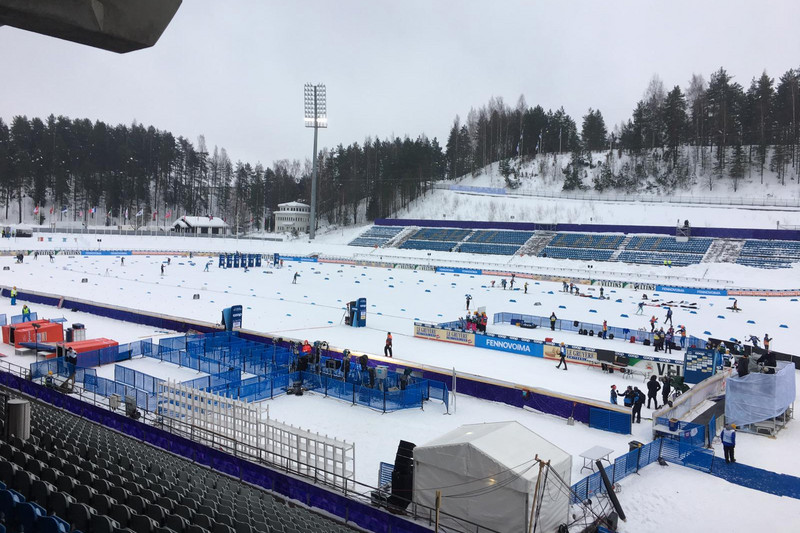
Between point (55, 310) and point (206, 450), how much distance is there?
2413 cm

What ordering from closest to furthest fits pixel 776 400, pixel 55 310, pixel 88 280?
pixel 776 400 < pixel 55 310 < pixel 88 280

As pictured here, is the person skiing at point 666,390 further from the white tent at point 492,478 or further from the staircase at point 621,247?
the staircase at point 621,247

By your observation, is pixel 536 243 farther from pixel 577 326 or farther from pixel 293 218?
pixel 293 218

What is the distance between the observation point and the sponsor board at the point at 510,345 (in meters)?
25.1

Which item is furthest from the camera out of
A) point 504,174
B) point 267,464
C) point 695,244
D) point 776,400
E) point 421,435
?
point 504,174

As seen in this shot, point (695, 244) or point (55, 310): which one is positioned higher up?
point (695, 244)

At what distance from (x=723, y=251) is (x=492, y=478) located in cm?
5780

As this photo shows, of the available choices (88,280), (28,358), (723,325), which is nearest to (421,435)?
(28,358)

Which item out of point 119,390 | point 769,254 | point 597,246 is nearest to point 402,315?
point 119,390

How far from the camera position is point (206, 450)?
12133mm

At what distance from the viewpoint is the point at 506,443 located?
10078 millimetres

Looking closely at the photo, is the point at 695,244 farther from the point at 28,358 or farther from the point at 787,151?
the point at 28,358

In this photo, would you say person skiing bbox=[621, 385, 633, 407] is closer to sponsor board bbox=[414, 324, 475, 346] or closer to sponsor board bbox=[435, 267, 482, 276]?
sponsor board bbox=[414, 324, 475, 346]

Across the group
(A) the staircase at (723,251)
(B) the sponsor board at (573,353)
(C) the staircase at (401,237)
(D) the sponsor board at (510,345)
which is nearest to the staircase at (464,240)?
(C) the staircase at (401,237)
